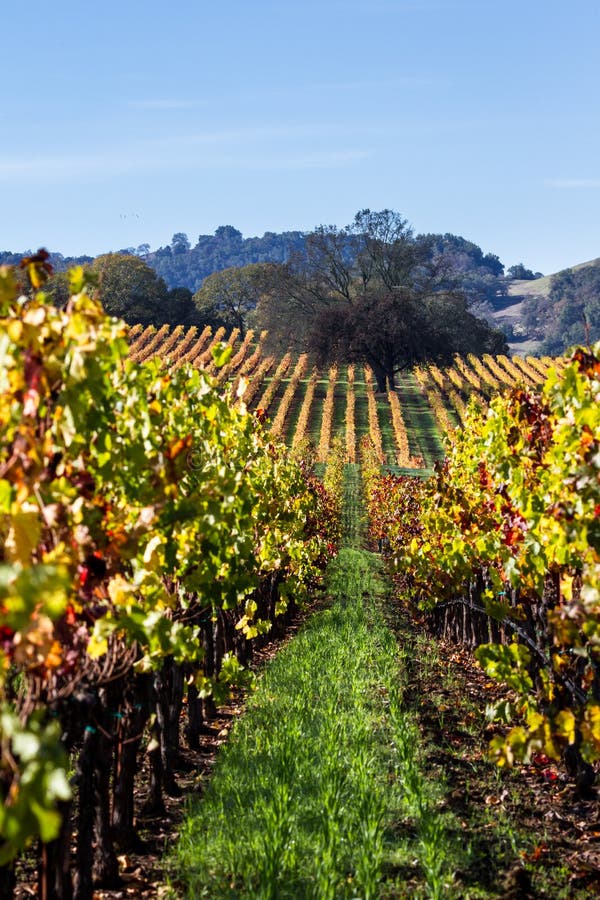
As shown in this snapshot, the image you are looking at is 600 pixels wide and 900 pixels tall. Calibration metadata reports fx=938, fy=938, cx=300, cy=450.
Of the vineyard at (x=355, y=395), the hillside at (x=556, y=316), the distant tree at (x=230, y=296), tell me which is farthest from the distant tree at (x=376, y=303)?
the hillside at (x=556, y=316)

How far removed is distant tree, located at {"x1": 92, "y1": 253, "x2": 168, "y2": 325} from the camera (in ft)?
288

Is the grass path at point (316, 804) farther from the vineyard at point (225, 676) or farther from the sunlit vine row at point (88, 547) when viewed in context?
the sunlit vine row at point (88, 547)

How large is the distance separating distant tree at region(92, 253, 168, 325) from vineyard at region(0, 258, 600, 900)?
77934mm

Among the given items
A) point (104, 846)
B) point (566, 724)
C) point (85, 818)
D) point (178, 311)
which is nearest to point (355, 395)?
point (178, 311)

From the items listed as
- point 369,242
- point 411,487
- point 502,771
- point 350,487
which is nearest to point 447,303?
point 369,242

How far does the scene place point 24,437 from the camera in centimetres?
354

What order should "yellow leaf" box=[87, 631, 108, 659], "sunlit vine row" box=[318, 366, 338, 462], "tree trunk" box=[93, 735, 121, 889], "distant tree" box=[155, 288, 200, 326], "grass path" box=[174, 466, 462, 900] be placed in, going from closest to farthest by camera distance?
"yellow leaf" box=[87, 631, 108, 659]
"grass path" box=[174, 466, 462, 900]
"tree trunk" box=[93, 735, 121, 889]
"sunlit vine row" box=[318, 366, 338, 462]
"distant tree" box=[155, 288, 200, 326]

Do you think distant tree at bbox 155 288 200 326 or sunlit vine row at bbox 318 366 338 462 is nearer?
sunlit vine row at bbox 318 366 338 462

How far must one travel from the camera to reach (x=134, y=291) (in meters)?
89.6

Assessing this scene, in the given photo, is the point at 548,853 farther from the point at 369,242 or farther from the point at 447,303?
the point at 369,242

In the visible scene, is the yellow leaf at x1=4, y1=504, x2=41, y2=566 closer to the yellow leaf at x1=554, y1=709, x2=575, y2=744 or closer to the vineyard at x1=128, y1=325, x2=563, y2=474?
the yellow leaf at x1=554, y1=709, x2=575, y2=744

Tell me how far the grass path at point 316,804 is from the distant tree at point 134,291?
79076mm

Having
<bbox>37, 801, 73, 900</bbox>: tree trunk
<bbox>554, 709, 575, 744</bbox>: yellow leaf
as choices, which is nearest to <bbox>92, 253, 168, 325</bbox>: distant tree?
<bbox>554, 709, 575, 744</bbox>: yellow leaf

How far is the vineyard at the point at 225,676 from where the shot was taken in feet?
12.5
